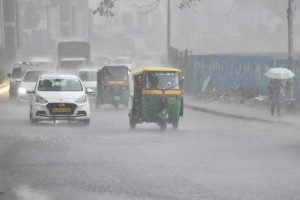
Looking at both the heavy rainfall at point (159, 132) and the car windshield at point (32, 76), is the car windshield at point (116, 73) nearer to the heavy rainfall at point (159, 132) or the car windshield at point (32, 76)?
the heavy rainfall at point (159, 132)

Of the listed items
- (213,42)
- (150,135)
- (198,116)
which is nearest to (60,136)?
(150,135)

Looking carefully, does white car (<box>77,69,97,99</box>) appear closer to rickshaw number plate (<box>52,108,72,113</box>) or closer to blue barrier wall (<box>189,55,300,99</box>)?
blue barrier wall (<box>189,55,300,99</box>)

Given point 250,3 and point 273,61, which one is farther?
point 250,3

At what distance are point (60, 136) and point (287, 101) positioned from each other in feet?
33.9

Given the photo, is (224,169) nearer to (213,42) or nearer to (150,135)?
(150,135)

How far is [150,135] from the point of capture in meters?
21.3

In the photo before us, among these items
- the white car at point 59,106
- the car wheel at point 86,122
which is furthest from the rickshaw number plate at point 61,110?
the car wheel at point 86,122

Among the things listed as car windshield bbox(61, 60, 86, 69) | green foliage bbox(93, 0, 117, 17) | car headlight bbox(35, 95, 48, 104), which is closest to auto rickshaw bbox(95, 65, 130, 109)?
green foliage bbox(93, 0, 117, 17)

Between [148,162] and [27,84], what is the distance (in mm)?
21605

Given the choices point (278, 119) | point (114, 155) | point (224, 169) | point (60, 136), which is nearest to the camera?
point (224, 169)

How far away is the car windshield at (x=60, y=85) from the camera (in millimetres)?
25406

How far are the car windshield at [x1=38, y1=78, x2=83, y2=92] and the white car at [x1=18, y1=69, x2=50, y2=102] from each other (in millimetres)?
9647

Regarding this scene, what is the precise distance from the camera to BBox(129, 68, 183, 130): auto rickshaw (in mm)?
22656

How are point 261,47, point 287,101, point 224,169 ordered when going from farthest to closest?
point 261,47, point 287,101, point 224,169
